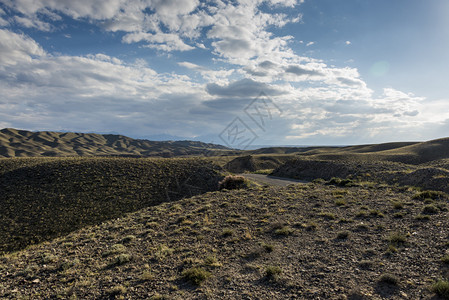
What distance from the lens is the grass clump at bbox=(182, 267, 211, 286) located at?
24.3 ft

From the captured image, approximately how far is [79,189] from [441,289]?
31401 millimetres

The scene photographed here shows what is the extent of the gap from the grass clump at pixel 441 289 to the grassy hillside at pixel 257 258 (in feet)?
0.12

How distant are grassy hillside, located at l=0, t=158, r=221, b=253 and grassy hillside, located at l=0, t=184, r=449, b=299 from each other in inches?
286

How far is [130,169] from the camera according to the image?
3331cm

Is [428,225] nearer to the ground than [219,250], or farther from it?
farther from it

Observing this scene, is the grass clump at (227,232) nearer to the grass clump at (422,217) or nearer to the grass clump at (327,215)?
the grass clump at (327,215)

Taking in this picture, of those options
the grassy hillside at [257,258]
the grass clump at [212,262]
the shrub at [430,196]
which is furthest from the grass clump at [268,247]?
the shrub at [430,196]

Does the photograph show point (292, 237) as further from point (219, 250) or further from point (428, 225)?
point (428, 225)

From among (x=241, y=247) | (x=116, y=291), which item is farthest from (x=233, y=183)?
(x=116, y=291)

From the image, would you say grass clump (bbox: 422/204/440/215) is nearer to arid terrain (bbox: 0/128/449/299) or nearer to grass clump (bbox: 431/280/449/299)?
arid terrain (bbox: 0/128/449/299)

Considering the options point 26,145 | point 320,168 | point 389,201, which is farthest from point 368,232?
point 26,145

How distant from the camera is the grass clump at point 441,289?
18.1ft

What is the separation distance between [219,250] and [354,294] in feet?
18.4

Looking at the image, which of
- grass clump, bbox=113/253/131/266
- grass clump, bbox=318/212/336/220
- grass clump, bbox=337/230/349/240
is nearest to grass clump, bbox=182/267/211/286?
grass clump, bbox=113/253/131/266
